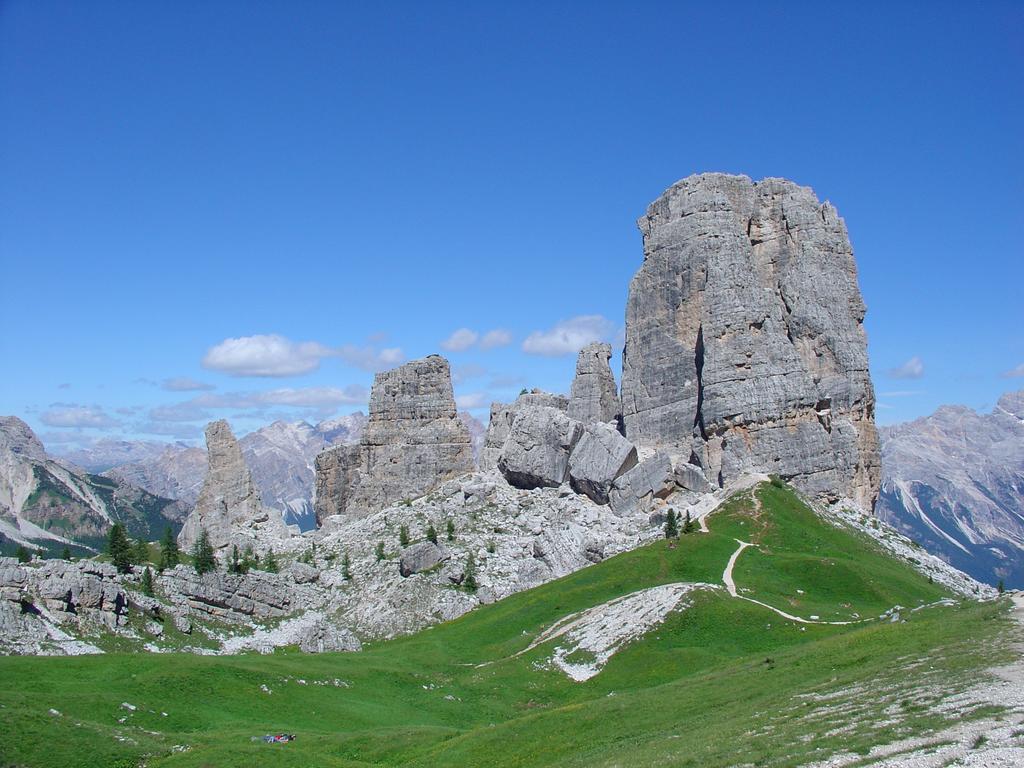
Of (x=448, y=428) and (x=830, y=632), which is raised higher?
(x=448, y=428)

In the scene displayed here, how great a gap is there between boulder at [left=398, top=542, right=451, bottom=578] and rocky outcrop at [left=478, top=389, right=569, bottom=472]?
34134 mm

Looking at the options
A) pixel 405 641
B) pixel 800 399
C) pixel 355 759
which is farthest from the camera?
pixel 800 399

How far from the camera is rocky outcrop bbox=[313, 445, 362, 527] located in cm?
12838

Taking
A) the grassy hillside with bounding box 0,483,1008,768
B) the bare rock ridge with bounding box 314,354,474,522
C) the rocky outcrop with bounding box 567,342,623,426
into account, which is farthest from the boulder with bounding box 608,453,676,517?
the grassy hillside with bounding box 0,483,1008,768

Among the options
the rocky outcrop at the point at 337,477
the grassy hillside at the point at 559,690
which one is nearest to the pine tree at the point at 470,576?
the grassy hillside at the point at 559,690

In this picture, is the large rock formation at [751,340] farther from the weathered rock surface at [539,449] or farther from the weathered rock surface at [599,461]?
the weathered rock surface at [539,449]

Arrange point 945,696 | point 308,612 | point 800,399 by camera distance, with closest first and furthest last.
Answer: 1. point 945,696
2. point 308,612
3. point 800,399

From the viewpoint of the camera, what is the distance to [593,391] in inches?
5197

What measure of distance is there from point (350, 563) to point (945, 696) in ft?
258

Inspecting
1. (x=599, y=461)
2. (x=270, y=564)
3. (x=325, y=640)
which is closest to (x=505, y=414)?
(x=599, y=461)

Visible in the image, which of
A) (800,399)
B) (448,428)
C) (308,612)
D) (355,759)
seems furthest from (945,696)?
(448,428)

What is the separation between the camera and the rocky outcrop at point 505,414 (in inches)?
5187

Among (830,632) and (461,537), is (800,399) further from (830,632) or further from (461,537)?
(830,632)

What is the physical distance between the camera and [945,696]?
28453 mm
